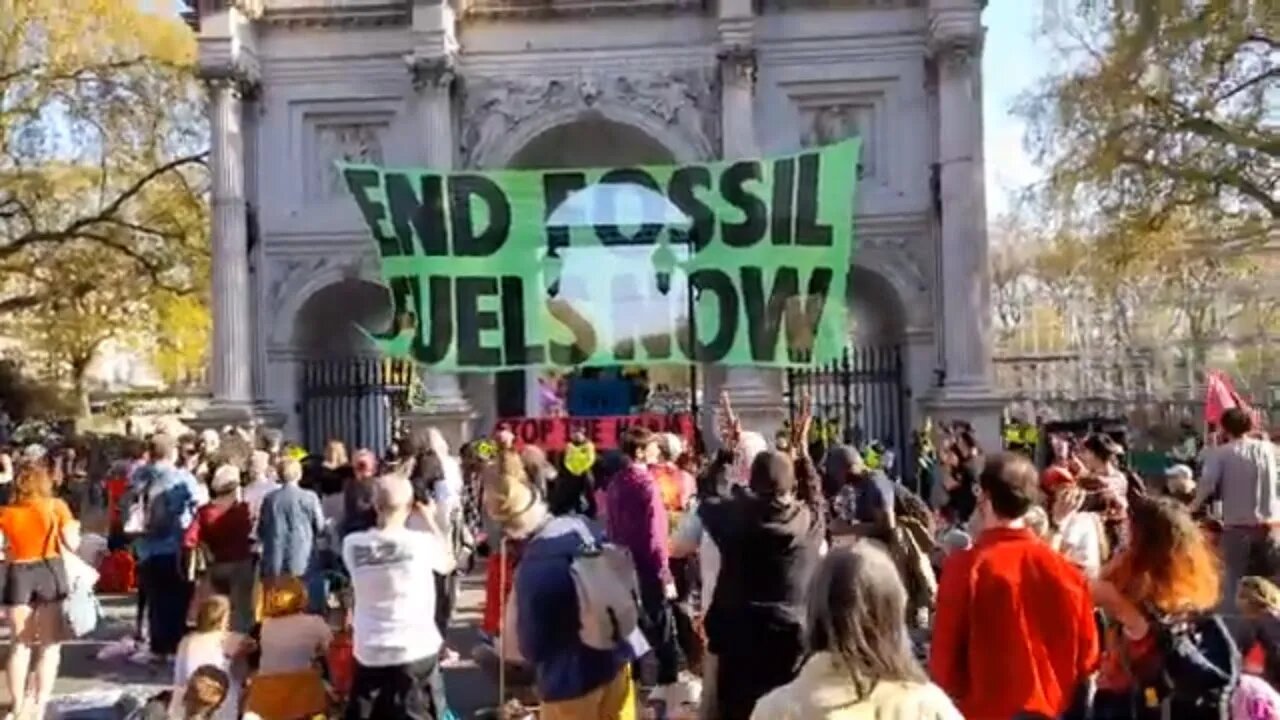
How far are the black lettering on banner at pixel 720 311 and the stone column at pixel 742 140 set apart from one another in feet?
19.9

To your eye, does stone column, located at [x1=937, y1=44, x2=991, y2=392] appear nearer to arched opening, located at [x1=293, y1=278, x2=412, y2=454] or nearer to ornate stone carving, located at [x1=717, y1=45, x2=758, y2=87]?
ornate stone carving, located at [x1=717, y1=45, x2=758, y2=87]

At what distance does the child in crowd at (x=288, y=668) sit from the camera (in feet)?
27.8

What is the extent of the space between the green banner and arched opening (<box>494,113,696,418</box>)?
561 centimetres

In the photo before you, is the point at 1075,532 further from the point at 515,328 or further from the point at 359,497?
the point at 515,328

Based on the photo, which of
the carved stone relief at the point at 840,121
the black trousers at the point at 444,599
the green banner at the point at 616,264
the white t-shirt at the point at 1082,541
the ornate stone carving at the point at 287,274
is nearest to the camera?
the white t-shirt at the point at 1082,541

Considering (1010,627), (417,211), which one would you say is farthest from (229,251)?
(1010,627)

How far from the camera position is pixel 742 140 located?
26.0 m

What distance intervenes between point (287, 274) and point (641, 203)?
773 centimetres

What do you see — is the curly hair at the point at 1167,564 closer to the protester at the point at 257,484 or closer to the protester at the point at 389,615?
the protester at the point at 389,615

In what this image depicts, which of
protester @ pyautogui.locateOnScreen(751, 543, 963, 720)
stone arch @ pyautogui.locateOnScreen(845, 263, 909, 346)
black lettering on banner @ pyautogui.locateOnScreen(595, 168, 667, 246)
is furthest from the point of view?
stone arch @ pyautogui.locateOnScreen(845, 263, 909, 346)

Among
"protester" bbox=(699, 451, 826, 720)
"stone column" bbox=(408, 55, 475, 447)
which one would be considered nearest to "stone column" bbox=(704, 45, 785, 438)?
"stone column" bbox=(408, 55, 475, 447)

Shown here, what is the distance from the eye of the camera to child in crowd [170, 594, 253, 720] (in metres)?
8.25

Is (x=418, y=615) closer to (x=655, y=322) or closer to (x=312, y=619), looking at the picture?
(x=312, y=619)

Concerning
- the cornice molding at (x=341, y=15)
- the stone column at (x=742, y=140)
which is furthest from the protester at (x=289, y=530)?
the cornice molding at (x=341, y=15)
